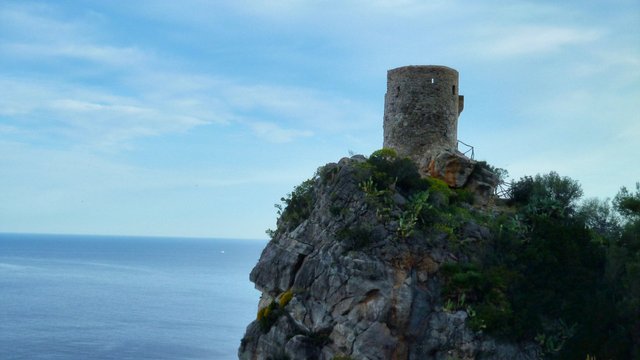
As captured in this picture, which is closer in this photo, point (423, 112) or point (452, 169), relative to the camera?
point (452, 169)

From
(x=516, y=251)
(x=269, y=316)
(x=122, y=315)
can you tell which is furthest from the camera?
(x=122, y=315)

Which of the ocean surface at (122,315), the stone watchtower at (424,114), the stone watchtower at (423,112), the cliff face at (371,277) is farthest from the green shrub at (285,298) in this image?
the ocean surface at (122,315)

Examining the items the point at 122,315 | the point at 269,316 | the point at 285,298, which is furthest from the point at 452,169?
the point at 122,315

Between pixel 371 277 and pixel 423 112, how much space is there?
9550mm

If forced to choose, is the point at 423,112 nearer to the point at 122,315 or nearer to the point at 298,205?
the point at 298,205

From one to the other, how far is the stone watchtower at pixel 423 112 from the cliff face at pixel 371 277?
298 cm

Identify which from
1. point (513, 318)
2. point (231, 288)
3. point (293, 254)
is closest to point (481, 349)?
point (513, 318)

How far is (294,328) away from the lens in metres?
26.6

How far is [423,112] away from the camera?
3209cm

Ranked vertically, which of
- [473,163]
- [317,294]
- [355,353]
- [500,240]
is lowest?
[355,353]

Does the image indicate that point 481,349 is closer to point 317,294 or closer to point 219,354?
point 317,294

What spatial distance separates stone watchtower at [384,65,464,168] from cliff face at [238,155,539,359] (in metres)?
2.98

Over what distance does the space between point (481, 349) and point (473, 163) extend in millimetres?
9482

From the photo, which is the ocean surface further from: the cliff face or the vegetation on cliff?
the vegetation on cliff
